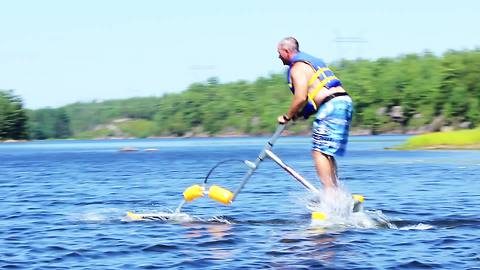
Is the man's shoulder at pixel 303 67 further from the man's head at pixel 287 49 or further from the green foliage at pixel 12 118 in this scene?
the green foliage at pixel 12 118

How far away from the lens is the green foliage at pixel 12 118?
596 ft

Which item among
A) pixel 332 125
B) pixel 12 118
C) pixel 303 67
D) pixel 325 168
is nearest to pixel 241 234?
pixel 325 168

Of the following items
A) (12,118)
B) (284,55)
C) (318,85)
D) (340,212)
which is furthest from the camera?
(12,118)

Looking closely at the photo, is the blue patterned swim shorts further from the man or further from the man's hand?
the man's hand

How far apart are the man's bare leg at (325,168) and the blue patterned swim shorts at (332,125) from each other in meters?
0.10

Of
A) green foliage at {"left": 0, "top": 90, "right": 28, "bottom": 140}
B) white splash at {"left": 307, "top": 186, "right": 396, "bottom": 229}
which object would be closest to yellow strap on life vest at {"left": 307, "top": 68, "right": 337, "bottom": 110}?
white splash at {"left": 307, "top": 186, "right": 396, "bottom": 229}

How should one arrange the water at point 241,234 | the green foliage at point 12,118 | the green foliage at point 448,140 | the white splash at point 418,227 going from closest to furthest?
the water at point 241,234, the white splash at point 418,227, the green foliage at point 448,140, the green foliage at point 12,118

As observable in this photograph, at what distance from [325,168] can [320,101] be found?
3.09ft

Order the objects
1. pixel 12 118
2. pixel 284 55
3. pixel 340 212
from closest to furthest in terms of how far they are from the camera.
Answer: pixel 284 55
pixel 340 212
pixel 12 118

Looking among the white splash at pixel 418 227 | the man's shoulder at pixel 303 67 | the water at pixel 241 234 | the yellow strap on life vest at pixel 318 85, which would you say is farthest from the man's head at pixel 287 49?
the white splash at pixel 418 227

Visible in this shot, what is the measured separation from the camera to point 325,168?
12.3 metres

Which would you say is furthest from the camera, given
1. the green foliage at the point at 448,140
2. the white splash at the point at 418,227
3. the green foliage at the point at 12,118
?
the green foliage at the point at 12,118

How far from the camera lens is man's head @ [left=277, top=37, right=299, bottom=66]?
12.3 m

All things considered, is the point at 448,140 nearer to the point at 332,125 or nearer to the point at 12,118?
the point at 332,125
